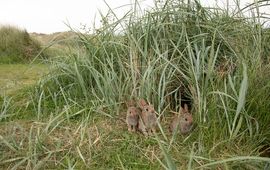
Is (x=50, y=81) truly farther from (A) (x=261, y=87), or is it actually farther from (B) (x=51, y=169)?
(A) (x=261, y=87)

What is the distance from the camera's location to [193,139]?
2.23 m

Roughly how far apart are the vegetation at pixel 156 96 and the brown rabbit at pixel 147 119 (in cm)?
6

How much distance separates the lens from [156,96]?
8.25 ft

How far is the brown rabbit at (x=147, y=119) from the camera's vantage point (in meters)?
2.23

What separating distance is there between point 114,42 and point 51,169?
1194 mm

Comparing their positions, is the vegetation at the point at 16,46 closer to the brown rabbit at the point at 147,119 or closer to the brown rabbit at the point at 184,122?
the brown rabbit at the point at 147,119

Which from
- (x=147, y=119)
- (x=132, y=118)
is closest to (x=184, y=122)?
(x=147, y=119)

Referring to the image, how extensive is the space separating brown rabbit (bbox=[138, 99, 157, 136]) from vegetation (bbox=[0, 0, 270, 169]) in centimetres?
6

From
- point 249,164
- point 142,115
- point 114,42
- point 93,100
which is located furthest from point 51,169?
point 114,42

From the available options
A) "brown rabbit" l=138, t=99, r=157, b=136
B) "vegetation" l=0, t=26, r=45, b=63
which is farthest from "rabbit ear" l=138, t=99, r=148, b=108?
"vegetation" l=0, t=26, r=45, b=63

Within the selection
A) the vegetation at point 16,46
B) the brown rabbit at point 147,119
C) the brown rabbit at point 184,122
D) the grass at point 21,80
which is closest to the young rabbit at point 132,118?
the brown rabbit at point 147,119

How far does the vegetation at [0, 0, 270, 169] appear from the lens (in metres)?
2.10

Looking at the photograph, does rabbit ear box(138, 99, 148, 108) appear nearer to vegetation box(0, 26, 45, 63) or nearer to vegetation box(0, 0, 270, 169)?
vegetation box(0, 0, 270, 169)

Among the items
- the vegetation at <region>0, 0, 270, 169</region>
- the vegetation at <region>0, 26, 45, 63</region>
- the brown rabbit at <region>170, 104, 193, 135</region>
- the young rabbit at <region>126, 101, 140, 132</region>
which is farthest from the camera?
the vegetation at <region>0, 26, 45, 63</region>
